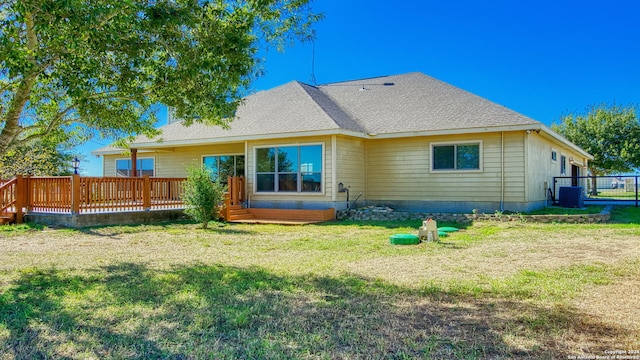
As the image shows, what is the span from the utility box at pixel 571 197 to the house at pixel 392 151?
57 centimetres

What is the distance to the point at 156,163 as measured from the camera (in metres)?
19.4

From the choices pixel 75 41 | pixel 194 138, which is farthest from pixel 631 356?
pixel 194 138

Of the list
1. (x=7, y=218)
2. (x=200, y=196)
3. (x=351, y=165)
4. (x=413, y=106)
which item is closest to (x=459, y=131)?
(x=413, y=106)

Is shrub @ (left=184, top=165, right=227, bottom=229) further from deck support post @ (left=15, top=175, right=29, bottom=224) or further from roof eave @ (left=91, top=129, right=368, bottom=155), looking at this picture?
deck support post @ (left=15, top=175, right=29, bottom=224)

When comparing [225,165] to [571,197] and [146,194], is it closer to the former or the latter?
[146,194]

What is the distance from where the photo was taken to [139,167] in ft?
66.4

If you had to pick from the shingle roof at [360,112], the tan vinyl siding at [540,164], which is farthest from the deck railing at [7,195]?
the tan vinyl siding at [540,164]

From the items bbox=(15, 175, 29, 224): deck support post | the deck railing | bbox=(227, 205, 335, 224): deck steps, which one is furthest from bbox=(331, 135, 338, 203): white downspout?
the deck railing

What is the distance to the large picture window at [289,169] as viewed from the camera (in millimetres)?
14117

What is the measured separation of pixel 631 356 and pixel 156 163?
19.1 m

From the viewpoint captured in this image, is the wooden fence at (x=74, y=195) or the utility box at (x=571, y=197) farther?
the utility box at (x=571, y=197)

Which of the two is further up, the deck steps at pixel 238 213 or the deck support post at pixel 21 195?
the deck support post at pixel 21 195

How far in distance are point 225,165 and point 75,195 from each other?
6.56 m

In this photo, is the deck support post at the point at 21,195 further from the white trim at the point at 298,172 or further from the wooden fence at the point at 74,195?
the white trim at the point at 298,172
